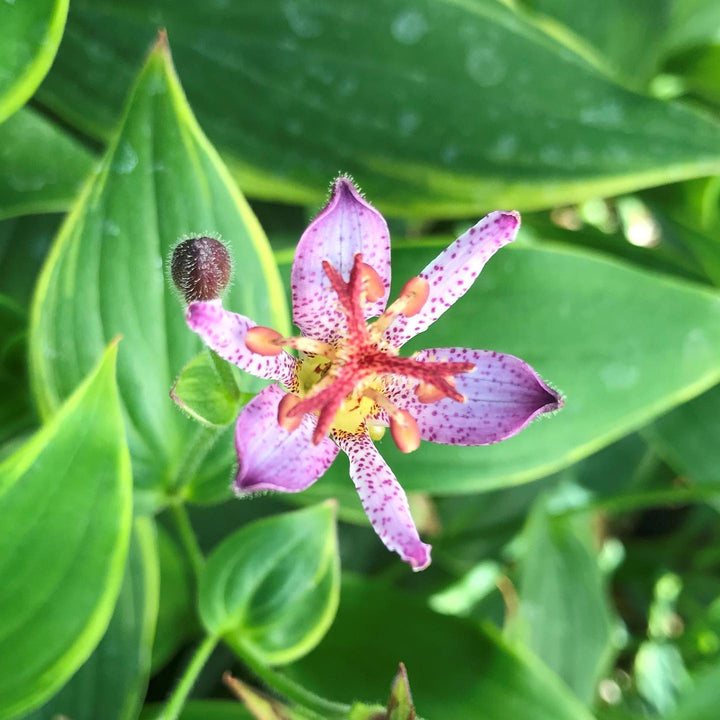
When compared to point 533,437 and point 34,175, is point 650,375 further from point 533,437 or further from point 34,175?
point 34,175

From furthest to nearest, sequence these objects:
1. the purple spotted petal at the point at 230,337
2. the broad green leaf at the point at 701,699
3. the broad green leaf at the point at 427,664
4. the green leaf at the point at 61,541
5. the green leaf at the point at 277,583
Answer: the broad green leaf at the point at 701,699, the broad green leaf at the point at 427,664, the green leaf at the point at 277,583, the green leaf at the point at 61,541, the purple spotted petal at the point at 230,337

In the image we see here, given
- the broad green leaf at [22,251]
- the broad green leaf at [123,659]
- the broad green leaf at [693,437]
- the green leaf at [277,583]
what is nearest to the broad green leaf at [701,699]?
the broad green leaf at [693,437]

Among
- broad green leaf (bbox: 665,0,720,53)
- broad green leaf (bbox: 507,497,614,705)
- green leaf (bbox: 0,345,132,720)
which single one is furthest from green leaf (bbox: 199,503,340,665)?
broad green leaf (bbox: 665,0,720,53)

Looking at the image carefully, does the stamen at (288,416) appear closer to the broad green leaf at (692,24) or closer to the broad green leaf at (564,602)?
the broad green leaf at (564,602)

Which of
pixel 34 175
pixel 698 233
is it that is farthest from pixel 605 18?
pixel 34 175

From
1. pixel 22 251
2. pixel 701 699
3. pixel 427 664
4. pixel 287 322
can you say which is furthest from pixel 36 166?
pixel 701 699

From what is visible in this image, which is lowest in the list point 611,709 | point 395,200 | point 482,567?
point 611,709
